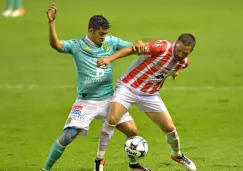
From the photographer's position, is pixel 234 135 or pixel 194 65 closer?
pixel 234 135

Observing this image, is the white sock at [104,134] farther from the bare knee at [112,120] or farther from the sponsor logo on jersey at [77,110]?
the sponsor logo on jersey at [77,110]

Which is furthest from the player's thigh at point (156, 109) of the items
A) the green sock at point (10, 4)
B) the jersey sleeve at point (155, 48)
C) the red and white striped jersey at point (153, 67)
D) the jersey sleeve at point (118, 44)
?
the green sock at point (10, 4)

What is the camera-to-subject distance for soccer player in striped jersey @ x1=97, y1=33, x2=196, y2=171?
10.9m

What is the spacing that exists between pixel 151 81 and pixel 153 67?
21cm

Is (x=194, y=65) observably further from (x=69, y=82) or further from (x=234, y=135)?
(x=234, y=135)

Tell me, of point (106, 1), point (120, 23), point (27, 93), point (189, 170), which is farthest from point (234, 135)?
point (106, 1)

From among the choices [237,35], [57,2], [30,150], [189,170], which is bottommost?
[57,2]

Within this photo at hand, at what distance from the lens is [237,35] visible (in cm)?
2445

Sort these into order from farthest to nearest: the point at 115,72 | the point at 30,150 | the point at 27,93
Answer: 1. the point at 115,72
2. the point at 27,93
3. the point at 30,150

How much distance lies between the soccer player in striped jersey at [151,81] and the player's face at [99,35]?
23.5 inches

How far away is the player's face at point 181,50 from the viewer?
10.8m

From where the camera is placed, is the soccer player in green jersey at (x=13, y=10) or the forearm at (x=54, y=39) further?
the soccer player in green jersey at (x=13, y=10)

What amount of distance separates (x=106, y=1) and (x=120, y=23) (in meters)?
5.63

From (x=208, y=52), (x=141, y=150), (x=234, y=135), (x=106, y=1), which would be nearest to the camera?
(x=141, y=150)
